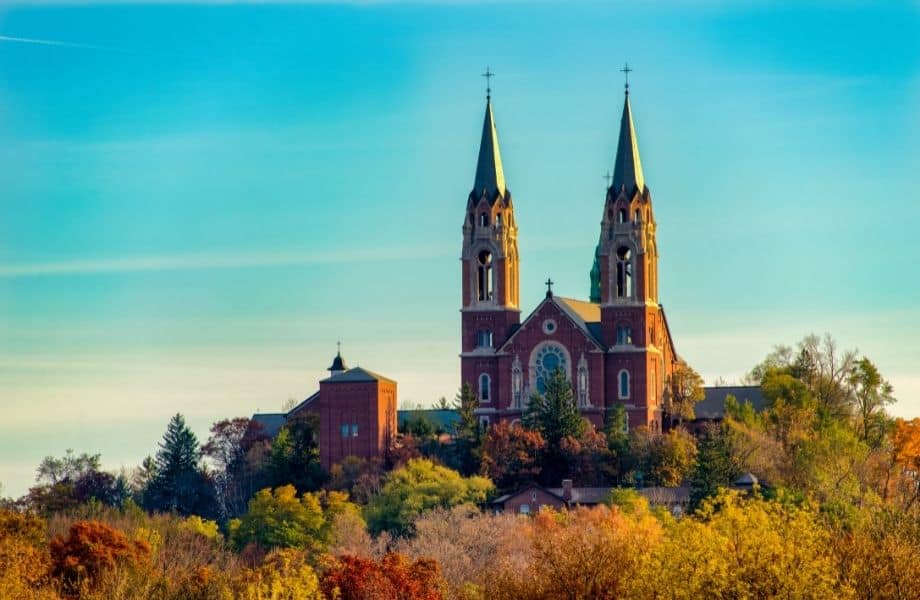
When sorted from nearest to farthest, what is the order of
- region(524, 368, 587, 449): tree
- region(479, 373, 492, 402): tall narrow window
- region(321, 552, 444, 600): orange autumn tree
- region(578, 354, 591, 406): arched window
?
region(321, 552, 444, 600): orange autumn tree
region(524, 368, 587, 449): tree
region(578, 354, 591, 406): arched window
region(479, 373, 492, 402): tall narrow window

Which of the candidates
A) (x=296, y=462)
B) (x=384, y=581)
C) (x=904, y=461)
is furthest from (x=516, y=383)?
(x=384, y=581)

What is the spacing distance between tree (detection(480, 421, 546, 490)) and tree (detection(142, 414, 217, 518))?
17.1 m

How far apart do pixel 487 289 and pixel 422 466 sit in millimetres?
17939

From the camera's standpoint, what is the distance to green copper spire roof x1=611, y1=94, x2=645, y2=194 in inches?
5502

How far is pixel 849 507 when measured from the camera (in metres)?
102

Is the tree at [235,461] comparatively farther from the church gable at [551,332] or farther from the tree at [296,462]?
the church gable at [551,332]

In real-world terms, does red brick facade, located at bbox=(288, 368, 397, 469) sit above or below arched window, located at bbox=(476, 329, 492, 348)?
below

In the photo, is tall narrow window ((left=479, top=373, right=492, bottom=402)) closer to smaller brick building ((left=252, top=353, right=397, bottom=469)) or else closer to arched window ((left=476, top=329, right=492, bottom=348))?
arched window ((left=476, top=329, right=492, bottom=348))

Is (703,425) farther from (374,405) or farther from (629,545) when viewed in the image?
(629,545)

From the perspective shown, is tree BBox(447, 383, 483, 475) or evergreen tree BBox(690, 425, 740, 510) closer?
evergreen tree BBox(690, 425, 740, 510)

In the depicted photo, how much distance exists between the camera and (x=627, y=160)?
5502 inches

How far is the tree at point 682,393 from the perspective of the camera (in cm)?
14212

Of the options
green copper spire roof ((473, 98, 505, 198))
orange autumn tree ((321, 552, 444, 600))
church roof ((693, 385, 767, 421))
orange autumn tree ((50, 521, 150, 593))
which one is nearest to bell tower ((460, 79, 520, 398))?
green copper spire roof ((473, 98, 505, 198))

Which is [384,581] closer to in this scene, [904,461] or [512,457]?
[512,457]
